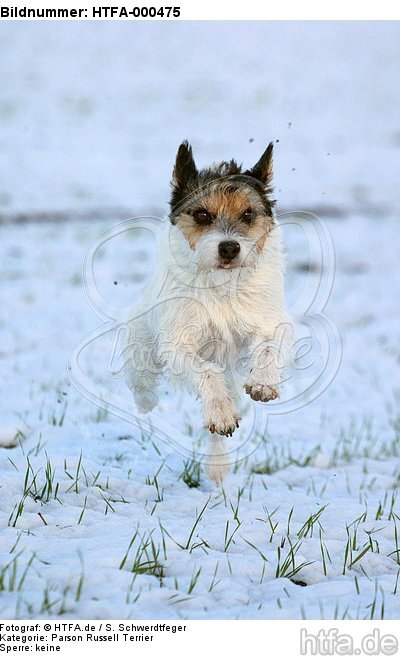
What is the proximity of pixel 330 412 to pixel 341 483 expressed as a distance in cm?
197

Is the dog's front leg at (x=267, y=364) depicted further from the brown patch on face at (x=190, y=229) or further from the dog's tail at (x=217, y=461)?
the dog's tail at (x=217, y=461)

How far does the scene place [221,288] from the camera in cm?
447

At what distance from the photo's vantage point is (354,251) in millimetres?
14344

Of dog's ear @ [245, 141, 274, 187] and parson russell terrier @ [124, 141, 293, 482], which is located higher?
dog's ear @ [245, 141, 274, 187]

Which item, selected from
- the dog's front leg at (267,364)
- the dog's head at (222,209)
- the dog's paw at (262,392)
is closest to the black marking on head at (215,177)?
the dog's head at (222,209)

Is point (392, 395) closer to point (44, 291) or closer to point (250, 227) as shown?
point (250, 227)

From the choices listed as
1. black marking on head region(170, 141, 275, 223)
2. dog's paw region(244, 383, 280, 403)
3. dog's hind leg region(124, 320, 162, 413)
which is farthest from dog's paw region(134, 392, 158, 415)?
black marking on head region(170, 141, 275, 223)

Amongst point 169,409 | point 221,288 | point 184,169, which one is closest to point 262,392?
point 221,288

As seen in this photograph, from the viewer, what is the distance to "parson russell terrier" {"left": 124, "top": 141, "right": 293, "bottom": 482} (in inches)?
167

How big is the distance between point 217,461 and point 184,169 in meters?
1.80

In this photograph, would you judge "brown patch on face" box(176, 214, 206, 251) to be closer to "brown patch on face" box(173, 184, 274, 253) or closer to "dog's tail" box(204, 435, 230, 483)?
"brown patch on face" box(173, 184, 274, 253)

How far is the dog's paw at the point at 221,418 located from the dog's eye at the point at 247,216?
0.98 metres

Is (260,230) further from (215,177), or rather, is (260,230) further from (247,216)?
(215,177)
